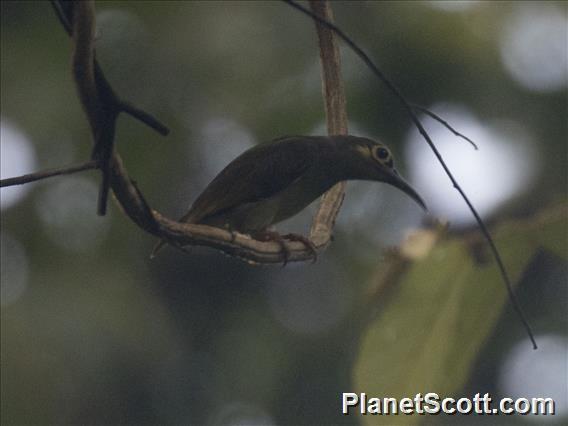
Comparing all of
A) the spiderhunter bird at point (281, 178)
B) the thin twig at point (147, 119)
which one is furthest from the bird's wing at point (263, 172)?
the thin twig at point (147, 119)

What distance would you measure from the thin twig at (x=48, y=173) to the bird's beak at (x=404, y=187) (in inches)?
46.6

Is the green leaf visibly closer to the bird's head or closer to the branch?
the branch

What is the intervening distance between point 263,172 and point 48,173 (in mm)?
1549

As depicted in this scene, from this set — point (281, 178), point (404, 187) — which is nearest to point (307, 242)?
point (404, 187)

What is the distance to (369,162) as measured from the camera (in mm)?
2768

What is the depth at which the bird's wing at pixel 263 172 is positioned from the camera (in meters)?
2.85

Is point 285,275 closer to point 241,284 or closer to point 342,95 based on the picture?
point 241,284

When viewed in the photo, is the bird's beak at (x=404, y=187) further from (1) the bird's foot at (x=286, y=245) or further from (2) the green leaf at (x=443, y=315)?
(2) the green leaf at (x=443, y=315)

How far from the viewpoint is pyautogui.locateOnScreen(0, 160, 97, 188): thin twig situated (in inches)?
57.6

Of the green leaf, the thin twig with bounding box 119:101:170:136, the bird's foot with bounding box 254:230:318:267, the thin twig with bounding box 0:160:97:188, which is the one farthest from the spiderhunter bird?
the thin twig with bounding box 119:101:170:136

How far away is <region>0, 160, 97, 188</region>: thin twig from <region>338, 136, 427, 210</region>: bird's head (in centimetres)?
135

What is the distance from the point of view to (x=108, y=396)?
257 inches

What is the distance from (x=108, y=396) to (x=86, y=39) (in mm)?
5510

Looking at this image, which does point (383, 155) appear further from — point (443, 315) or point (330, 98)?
point (443, 315)
